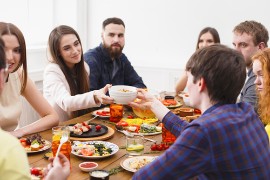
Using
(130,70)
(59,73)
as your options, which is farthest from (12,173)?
(130,70)

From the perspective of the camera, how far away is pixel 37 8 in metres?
4.45

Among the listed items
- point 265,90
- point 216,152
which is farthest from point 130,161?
point 265,90

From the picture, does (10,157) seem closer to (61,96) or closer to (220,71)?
(220,71)

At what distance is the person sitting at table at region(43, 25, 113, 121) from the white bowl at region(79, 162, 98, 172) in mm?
971

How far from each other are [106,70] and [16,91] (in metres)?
1.28

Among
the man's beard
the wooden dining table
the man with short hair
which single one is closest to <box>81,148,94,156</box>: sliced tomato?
the wooden dining table

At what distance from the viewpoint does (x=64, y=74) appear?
9.25 feet

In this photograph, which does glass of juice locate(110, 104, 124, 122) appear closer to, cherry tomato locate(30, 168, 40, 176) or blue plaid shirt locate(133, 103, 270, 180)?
cherry tomato locate(30, 168, 40, 176)

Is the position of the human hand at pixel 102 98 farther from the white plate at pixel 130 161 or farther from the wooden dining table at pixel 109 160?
the white plate at pixel 130 161

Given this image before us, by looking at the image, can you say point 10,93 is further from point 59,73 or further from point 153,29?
point 153,29

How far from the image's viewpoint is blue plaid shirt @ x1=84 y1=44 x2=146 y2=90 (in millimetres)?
3408

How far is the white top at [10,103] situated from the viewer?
229 cm

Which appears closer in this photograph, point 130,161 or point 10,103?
point 130,161

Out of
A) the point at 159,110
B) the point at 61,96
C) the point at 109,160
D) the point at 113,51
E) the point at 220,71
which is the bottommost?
the point at 109,160
